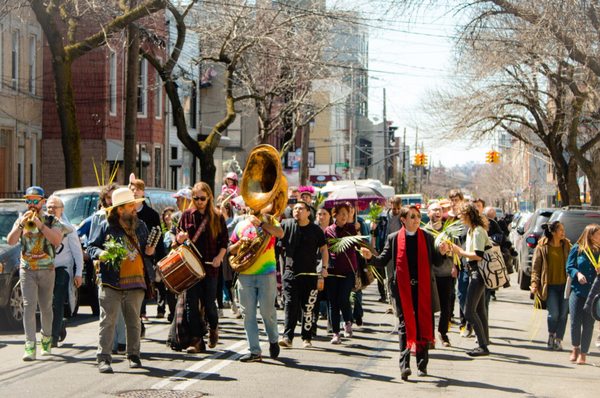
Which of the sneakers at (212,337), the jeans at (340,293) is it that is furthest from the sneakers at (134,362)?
the jeans at (340,293)

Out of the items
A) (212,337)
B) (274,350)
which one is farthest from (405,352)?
(212,337)

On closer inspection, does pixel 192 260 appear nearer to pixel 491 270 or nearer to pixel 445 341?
pixel 491 270

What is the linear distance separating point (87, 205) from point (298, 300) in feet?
21.2

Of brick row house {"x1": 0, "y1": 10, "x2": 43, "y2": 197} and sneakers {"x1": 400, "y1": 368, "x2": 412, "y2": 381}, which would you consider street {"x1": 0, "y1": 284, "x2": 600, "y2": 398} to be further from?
brick row house {"x1": 0, "y1": 10, "x2": 43, "y2": 197}

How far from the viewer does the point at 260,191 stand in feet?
40.4

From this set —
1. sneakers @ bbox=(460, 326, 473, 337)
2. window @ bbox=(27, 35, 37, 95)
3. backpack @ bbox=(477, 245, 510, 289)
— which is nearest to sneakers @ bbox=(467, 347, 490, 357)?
backpack @ bbox=(477, 245, 510, 289)

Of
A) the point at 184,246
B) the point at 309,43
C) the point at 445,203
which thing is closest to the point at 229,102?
the point at 309,43

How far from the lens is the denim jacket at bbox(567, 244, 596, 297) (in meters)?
12.9

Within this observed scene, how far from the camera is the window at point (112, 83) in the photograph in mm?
38062

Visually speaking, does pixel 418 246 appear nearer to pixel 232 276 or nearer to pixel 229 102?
pixel 232 276

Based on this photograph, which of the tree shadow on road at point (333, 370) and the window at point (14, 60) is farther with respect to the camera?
the window at point (14, 60)

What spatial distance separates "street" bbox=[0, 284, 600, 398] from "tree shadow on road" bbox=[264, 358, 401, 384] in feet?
0.03

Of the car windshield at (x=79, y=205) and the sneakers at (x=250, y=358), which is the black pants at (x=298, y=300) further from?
the car windshield at (x=79, y=205)

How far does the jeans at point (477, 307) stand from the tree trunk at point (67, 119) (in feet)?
43.8
